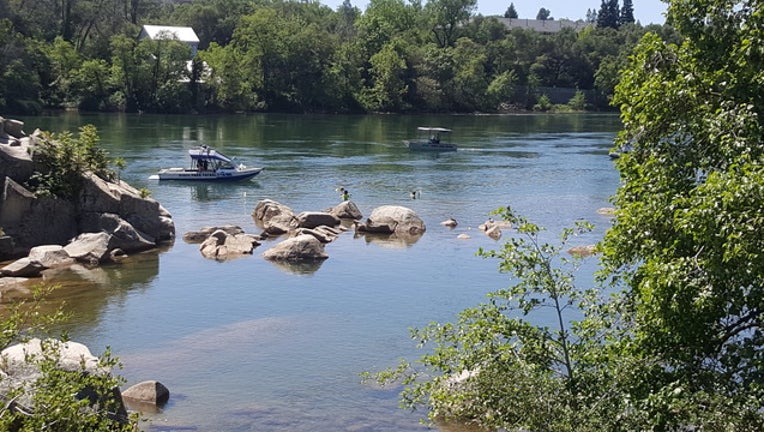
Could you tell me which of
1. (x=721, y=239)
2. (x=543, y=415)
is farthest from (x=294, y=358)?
(x=721, y=239)

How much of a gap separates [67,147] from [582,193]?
3487 cm

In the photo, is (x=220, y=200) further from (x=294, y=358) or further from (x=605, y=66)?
(x=605, y=66)

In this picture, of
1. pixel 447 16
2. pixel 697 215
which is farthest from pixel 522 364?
pixel 447 16

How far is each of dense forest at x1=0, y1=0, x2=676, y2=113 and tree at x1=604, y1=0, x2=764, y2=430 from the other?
325 ft

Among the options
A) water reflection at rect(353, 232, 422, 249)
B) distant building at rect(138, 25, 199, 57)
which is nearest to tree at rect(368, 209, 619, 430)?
water reflection at rect(353, 232, 422, 249)

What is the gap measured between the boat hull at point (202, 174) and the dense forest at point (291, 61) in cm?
5040

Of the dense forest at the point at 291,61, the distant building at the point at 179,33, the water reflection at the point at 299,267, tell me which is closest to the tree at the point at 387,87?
the dense forest at the point at 291,61

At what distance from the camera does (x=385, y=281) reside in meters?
36.8

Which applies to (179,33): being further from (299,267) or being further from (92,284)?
(92,284)

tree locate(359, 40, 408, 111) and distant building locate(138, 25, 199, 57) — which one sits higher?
distant building locate(138, 25, 199, 57)

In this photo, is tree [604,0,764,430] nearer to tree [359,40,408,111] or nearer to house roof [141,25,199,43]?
tree [359,40,408,111]

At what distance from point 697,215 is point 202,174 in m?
51.6

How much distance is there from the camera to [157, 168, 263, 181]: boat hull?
198ft

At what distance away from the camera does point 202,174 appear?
6094 cm
